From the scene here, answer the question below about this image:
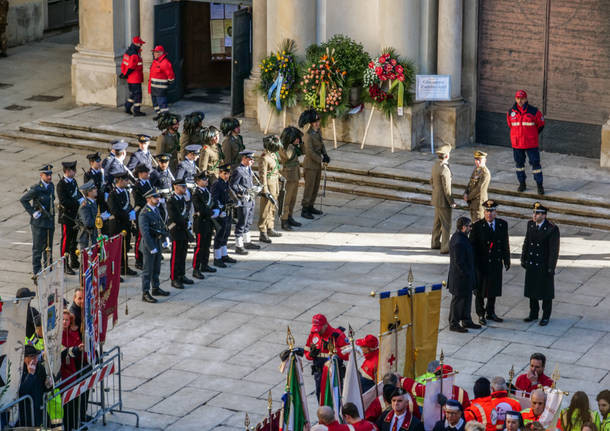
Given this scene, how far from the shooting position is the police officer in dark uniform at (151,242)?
61.7ft

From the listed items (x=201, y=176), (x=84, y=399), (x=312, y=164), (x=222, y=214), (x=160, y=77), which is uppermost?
(x=160, y=77)

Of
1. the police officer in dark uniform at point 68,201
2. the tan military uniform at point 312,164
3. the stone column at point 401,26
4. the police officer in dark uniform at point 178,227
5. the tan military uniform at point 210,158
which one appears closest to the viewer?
the police officer in dark uniform at point 178,227

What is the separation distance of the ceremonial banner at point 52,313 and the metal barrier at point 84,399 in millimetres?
291

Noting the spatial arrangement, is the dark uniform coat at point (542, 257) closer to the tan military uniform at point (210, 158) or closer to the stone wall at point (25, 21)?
the tan military uniform at point (210, 158)

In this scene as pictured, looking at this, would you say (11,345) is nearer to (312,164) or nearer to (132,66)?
(312,164)

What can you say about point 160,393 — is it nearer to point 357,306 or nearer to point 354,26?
point 357,306

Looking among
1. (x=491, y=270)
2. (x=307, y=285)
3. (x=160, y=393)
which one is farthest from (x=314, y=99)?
(x=160, y=393)

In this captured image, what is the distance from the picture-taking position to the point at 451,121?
84.7ft

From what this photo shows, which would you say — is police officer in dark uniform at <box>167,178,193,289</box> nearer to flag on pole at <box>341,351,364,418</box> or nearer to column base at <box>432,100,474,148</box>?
flag on pole at <box>341,351,364,418</box>

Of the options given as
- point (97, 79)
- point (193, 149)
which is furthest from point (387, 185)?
point (97, 79)

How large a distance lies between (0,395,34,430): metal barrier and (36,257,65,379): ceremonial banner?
0.39 m

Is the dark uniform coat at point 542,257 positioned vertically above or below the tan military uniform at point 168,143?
below

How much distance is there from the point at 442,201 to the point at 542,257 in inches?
120

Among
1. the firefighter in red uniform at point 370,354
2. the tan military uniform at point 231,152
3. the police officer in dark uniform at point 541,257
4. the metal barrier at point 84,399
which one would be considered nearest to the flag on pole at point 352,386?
the firefighter in red uniform at point 370,354
